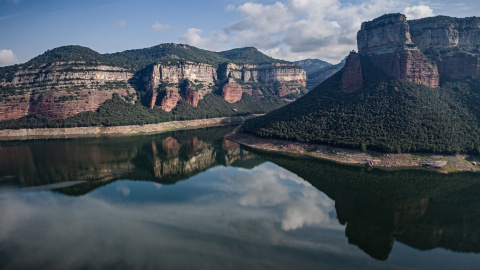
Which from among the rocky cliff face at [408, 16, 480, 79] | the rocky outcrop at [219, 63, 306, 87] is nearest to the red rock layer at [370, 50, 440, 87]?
the rocky cliff face at [408, 16, 480, 79]

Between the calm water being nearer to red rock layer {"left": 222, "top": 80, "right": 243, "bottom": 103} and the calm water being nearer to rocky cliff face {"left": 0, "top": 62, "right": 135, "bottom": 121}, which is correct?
rocky cliff face {"left": 0, "top": 62, "right": 135, "bottom": 121}

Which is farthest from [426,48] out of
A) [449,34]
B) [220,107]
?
[220,107]

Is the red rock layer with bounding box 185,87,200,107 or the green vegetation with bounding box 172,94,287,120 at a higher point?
the red rock layer with bounding box 185,87,200,107

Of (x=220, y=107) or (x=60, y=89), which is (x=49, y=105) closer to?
(x=60, y=89)

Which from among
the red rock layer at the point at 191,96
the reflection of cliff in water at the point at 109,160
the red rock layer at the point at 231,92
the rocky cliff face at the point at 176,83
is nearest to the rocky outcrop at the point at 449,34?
the reflection of cliff in water at the point at 109,160

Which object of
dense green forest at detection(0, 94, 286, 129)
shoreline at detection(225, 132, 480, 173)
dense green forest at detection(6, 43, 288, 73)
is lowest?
shoreline at detection(225, 132, 480, 173)

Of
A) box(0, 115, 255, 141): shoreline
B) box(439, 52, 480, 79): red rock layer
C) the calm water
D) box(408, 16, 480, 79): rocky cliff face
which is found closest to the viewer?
the calm water
